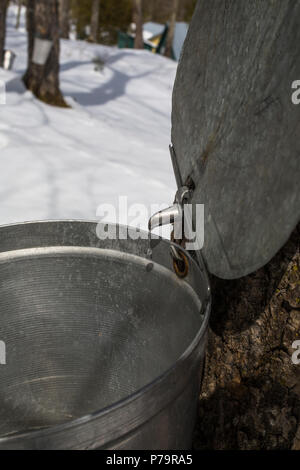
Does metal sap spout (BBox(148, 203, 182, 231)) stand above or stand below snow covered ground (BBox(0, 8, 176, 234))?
above

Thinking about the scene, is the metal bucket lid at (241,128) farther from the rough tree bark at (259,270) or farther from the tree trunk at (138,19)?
the tree trunk at (138,19)

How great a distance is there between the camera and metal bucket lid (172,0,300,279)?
90 centimetres

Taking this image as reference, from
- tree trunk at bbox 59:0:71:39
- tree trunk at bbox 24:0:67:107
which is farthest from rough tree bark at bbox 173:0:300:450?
tree trunk at bbox 59:0:71:39

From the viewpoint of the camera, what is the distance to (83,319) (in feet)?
5.10

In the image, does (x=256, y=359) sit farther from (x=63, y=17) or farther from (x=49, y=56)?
(x=63, y=17)

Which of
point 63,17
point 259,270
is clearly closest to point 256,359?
point 259,270

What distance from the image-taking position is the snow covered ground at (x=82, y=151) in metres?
3.22

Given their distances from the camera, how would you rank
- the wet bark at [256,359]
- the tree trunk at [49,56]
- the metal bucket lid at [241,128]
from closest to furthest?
the metal bucket lid at [241,128] → the wet bark at [256,359] → the tree trunk at [49,56]

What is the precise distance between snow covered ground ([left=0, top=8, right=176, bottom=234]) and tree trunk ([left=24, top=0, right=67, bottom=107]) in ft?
0.52

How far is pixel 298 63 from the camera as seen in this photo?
0.88 meters

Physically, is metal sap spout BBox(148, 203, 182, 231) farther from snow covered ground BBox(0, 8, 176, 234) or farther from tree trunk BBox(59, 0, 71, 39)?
tree trunk BBox(59, 0, 71, 39)

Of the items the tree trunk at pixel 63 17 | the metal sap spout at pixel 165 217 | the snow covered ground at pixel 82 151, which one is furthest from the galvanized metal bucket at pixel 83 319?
the tree trunk at pixel 63 17

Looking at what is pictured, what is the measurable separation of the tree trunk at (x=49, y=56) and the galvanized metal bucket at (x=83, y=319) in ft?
13.7

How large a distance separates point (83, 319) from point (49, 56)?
14.5 feet
